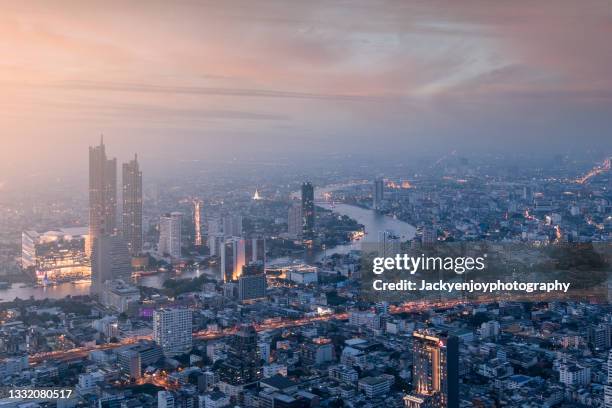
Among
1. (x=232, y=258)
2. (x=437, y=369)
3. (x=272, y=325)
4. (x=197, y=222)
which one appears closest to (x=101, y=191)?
(x=197, y=222)

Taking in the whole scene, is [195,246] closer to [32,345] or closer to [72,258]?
[72,258]

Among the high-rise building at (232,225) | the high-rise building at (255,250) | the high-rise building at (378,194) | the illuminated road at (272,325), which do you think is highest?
the high-rise building at (378,194)

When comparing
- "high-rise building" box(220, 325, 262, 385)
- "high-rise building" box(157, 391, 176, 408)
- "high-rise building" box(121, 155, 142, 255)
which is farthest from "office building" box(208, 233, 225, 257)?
"high-rise building" box(157, 391, 176, 408)

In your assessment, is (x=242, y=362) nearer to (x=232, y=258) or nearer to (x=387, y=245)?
(x=387, y=245)

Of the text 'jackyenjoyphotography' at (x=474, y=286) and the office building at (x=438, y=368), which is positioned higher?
the text 'jackyenjoyphotography' at (x=474, y=286)

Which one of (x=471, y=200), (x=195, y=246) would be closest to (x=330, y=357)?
(x=471, y=200)

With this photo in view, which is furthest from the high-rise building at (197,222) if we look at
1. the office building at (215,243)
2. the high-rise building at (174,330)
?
the high-rise building at (174,330)

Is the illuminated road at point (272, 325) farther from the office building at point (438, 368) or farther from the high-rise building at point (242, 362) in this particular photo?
the office building at point (438, 368)

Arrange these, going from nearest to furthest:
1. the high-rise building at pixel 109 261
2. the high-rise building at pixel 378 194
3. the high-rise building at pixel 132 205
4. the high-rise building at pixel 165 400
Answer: the high-rise building at pixel 165 400 < the high-rise building at pixel 109 261 < the high-rise building at pixel 132 205 < the high-rise building at pixel 378 194
